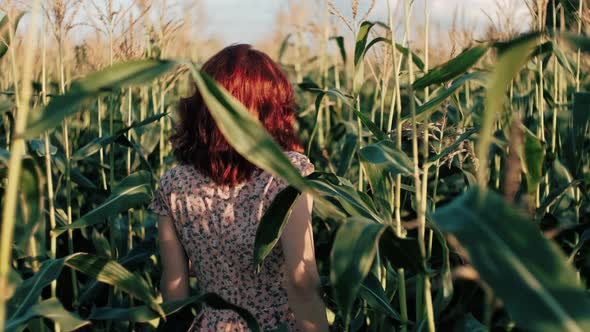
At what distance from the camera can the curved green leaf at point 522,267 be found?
0.90m

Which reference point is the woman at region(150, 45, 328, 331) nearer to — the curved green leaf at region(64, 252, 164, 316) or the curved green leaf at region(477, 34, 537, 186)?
the curved green leaf at region(64, 252, 164, 316)

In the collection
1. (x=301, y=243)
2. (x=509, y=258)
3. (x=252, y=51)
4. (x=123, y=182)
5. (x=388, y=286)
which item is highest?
(x=252, y=51)

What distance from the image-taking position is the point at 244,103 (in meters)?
2.13

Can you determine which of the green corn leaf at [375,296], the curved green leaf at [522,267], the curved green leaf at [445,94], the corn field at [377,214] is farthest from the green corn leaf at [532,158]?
the curved green leaf at [522,267]

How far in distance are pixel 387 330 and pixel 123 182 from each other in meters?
1.03

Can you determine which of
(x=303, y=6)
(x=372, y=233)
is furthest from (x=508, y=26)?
(x=303, y=6)

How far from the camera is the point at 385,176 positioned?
75.8 inches

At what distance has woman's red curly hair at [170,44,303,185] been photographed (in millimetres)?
2131

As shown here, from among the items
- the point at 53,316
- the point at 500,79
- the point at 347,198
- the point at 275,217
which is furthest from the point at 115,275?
the point at 500,79

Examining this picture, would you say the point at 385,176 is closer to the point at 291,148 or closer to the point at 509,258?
the point at 291,148

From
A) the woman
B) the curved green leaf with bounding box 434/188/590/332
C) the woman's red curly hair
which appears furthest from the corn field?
the woman's red curly hair

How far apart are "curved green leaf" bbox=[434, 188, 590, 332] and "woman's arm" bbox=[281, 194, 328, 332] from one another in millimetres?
1016

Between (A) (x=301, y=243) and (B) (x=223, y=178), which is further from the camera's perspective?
(B) (x=223, y=178)

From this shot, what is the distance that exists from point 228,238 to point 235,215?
8cm
